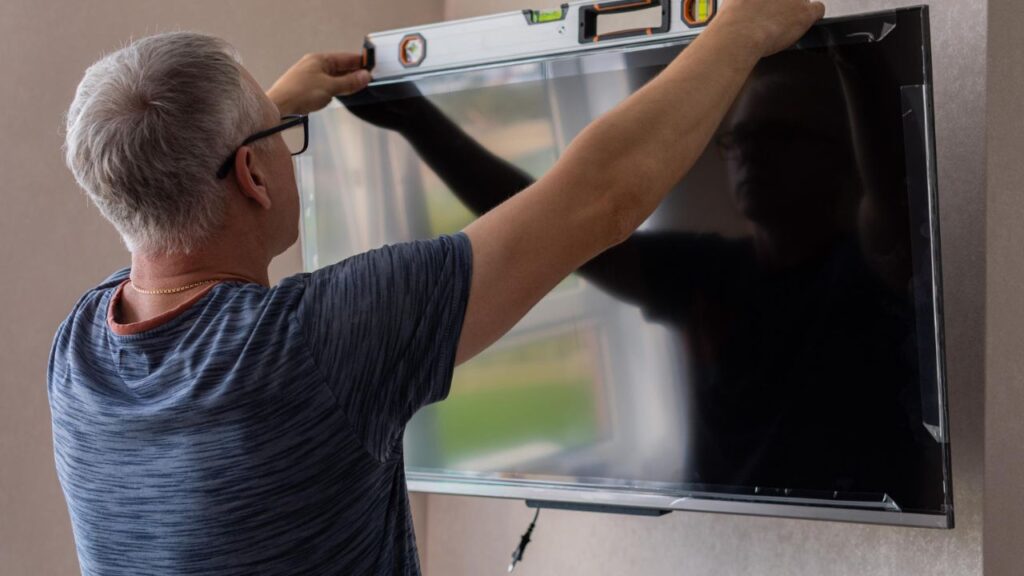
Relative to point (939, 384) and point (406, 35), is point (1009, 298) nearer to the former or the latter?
point (939, 384)

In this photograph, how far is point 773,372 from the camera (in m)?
1.61

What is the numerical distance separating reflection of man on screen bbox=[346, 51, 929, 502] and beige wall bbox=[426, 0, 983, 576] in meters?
0.18

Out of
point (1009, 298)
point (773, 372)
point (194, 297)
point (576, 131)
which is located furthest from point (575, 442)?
point (194, 297)

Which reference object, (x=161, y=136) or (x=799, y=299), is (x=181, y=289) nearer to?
(x=161, y=136)

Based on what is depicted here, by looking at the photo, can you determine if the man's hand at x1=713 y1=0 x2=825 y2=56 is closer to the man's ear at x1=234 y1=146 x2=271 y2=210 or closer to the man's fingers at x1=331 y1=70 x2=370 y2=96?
the man's ear at x1=234 y1=146 x2=271 y2=210

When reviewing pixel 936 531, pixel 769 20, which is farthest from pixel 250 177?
pixel 936 531

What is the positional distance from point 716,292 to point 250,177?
0.78m

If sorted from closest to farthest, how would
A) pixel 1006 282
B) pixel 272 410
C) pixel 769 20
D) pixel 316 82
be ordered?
pixel 272 410 → pixel 769 20 → pixel 1006 282 → pixel 316 82

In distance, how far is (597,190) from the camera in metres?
1.15

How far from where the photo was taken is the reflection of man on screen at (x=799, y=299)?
1.50 meters

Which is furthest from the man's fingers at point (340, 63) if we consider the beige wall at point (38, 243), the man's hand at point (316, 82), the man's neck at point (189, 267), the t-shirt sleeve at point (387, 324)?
the t-shirt sleeve at point (387, 324)

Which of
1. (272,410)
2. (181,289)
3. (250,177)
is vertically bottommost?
(272,410)

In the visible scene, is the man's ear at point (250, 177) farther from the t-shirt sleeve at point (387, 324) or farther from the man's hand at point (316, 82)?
the man's hand at point (316, 82)

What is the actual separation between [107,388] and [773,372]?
959mm
